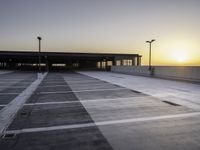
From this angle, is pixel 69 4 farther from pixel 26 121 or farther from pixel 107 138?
pixel 107 138

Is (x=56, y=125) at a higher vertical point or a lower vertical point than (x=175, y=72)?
lower

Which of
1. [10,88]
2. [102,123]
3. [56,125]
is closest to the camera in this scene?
[56,125]

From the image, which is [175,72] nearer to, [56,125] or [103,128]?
[103,128]

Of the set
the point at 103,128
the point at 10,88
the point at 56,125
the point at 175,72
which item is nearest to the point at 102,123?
the point at 103,128

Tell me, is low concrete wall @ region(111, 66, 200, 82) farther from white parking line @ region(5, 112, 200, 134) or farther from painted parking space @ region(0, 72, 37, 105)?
painted parking space @ region(0, 72, 37, 105)

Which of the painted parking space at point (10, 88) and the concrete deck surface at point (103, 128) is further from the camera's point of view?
the painted parking space at point (10, 88)

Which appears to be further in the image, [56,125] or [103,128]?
[56,125]

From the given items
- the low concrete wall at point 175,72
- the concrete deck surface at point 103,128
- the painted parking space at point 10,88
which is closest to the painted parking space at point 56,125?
the concrete deck surface at point 103,128

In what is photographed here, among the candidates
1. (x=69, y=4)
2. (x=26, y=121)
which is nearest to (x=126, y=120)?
(x=26, y=121)

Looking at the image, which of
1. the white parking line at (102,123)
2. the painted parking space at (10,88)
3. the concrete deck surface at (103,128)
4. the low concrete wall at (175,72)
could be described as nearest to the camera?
the concrete deck surface at (103,128)

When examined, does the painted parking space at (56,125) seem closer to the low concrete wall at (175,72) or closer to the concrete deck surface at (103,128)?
the concrete deck surface at (103,128)

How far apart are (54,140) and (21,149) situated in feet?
2.63

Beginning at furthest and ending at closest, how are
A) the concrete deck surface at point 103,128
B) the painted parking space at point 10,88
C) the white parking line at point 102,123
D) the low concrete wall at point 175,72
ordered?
the low concrete wall at point 175,72
the painted parking space at point 10,88
the white parking line at point 102,123
the concrete deck surface at point 103,128

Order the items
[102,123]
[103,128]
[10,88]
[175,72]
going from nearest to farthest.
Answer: [103,128], [102,123], [10,88], [175,72]
